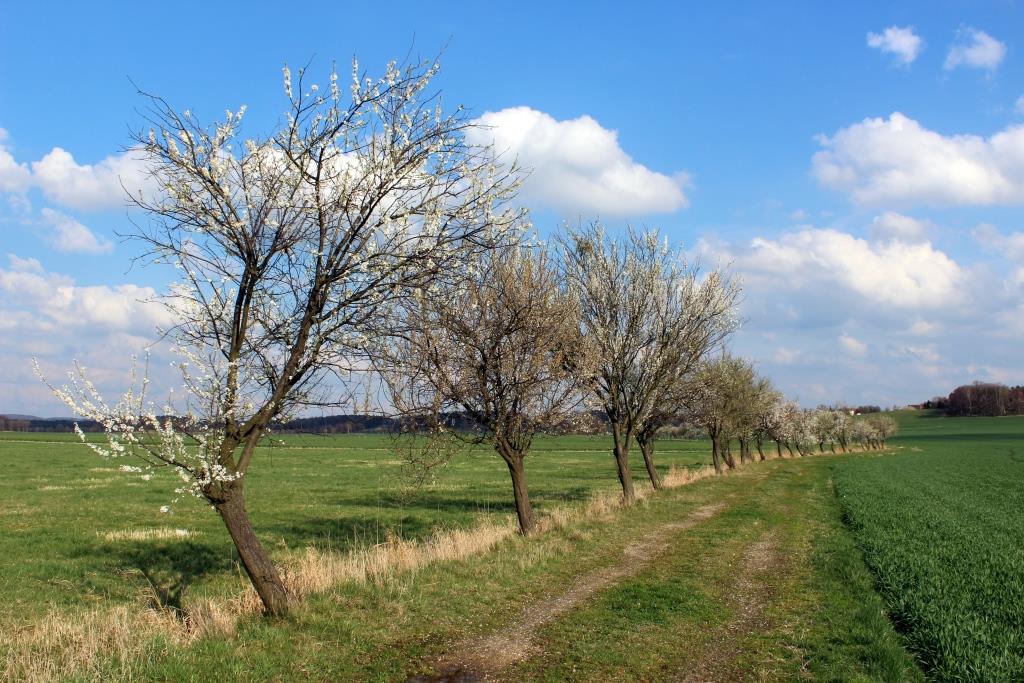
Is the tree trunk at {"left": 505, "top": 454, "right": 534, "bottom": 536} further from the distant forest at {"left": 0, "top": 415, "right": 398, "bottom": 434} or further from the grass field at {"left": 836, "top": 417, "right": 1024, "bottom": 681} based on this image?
the grass field at {"left": 836, "top": 417, "right": 1024, "bottom": 681}

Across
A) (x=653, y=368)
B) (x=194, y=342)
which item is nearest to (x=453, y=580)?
(x=194, y=342)

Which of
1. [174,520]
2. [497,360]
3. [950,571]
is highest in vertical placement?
[497,360]

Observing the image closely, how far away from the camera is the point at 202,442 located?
8766mm

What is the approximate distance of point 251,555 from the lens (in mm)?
9523

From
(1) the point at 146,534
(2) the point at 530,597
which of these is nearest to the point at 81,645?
(2) the point at 530,597

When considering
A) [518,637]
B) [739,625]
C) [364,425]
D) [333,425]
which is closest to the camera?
[518,637]

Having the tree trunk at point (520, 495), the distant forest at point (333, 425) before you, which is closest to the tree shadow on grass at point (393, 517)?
the tree trunk at point (520, 495)

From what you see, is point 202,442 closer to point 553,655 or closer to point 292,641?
point 292,641

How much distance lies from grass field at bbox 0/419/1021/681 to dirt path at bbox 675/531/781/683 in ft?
0.13

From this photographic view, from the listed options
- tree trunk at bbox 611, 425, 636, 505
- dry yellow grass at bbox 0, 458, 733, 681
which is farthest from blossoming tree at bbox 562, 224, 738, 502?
dry yellow grass at bbox 0, 458, 733, 681

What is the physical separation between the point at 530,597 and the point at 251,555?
4.69 metres

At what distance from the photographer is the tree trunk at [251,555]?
9414 mm

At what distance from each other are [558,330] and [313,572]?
903 cm

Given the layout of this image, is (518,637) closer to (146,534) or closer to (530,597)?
(530,597)
